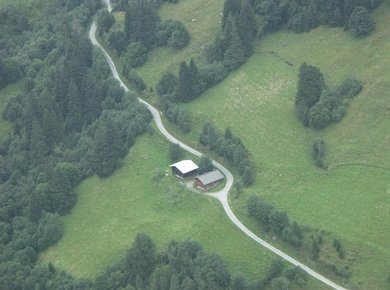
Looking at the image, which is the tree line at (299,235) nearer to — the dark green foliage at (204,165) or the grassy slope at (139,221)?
the grassy slope at (139,221)

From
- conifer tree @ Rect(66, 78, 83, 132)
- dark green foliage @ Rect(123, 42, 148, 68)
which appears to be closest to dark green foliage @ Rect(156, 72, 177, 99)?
dark green foliage @ Rect(123, 42, 148, 68)

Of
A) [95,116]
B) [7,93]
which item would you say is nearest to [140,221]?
[95,116]

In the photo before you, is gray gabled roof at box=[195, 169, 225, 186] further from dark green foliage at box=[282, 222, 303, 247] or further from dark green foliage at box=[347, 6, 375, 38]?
dark green foliage at box=[347, 6, 375, 38]

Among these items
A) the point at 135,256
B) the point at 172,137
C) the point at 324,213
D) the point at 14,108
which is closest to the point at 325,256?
the point at 324,213

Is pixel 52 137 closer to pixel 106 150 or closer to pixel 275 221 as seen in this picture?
pixel 106 150

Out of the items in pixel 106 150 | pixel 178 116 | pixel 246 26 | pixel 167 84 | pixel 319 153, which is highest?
pixel 246 26

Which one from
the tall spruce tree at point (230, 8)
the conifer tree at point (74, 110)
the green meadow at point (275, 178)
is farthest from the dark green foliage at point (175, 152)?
the tall spruce tree at point (230, 8)
